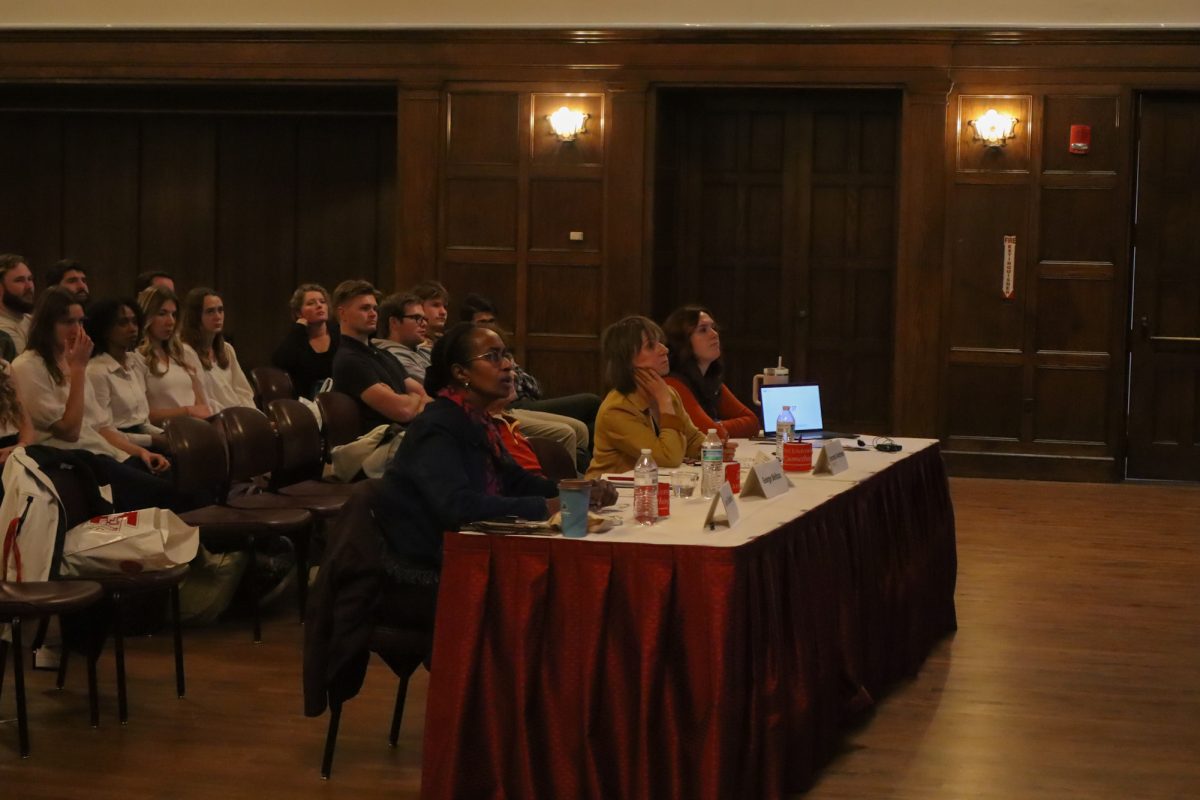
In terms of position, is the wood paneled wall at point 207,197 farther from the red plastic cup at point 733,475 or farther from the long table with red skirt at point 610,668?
the long table with red skirt at point 610,668

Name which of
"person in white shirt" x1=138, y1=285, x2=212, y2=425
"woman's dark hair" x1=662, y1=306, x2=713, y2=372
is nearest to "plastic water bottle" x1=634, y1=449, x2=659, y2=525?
"woman's dark hair" x1=662, y1=306, x2=713, y2=372

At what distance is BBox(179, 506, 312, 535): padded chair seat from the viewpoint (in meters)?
5.54

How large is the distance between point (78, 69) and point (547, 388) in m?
4.20

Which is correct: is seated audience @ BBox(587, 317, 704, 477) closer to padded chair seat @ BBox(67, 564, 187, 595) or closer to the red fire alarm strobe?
padded chair seat @ BBox(67, 564, 187, 595)

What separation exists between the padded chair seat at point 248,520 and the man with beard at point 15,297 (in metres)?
2.44

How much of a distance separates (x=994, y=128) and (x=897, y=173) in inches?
31.0

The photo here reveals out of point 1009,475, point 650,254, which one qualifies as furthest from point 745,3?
point 1009,475

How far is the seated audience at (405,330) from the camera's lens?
715cm

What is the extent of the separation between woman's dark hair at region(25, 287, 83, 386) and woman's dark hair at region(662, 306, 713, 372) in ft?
7.39

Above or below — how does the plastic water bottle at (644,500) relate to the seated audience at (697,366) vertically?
below

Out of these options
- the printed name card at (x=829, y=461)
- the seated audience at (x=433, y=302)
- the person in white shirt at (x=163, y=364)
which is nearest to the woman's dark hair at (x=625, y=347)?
the printed name card at (x=829, y=461)

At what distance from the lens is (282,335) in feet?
41.3

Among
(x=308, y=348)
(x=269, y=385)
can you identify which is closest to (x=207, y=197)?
(x=308, y=348)

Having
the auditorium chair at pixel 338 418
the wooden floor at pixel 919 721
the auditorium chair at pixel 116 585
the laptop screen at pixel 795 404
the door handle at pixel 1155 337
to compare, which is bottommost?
the wooden floor at pixel 919 721
